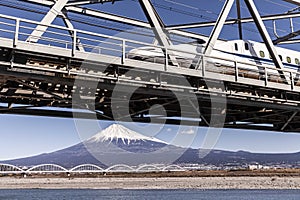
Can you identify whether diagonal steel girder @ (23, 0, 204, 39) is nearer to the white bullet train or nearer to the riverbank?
the white bullet train

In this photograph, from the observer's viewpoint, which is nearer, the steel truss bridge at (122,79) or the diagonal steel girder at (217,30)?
the steel truss bridge at (122,79)

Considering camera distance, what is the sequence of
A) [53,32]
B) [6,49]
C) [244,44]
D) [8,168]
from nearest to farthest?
[6,49], [53,32], [244,44], [8,168]

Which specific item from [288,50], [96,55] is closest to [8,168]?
[288,50]

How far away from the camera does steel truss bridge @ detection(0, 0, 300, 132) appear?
11.6m

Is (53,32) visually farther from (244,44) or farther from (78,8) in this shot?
(244,44)

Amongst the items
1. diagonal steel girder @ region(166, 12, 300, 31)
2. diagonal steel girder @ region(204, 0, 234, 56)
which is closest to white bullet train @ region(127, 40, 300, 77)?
diagonal steel girder @ region(204, 0, 234, 56)

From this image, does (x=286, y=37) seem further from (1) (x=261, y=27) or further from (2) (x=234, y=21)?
(1) (x=261, y=27)

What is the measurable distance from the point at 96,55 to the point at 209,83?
A: 194 inches

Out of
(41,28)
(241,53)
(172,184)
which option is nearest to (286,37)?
(241,53)

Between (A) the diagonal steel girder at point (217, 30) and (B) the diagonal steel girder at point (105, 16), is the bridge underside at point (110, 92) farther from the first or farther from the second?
(B) the diagonal steel girder at point (105, 16)

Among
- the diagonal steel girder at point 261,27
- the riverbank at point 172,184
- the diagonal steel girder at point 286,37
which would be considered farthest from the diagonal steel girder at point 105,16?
the riverbank at point 172,184

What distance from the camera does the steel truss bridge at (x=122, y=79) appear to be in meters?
11.6

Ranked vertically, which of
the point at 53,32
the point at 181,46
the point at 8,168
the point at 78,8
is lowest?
the point at 8,168

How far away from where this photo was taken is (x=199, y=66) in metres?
15.5
